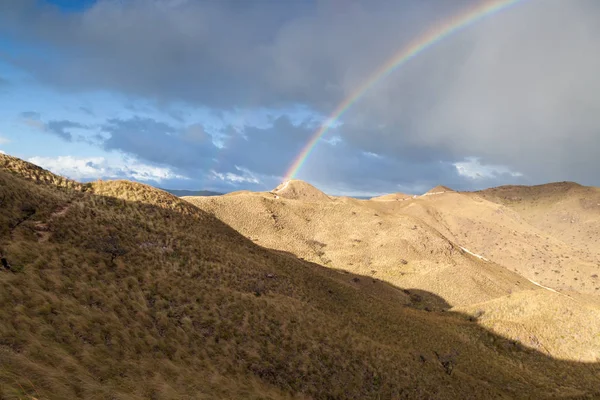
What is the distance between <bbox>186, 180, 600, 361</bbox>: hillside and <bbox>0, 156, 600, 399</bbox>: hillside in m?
6.00

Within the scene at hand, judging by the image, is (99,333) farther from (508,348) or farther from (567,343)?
(567,343)

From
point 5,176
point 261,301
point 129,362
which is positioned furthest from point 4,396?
point 5,176

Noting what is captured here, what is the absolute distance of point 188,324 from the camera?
787 inches

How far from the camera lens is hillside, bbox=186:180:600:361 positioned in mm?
41875

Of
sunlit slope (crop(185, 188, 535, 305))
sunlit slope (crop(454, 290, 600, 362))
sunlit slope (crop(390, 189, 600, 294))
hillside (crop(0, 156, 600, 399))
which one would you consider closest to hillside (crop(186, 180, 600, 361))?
sunlit slope (crop(454, 290, 600, 362))

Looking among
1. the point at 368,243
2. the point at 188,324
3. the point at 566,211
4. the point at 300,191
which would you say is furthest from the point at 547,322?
the point at 566,211

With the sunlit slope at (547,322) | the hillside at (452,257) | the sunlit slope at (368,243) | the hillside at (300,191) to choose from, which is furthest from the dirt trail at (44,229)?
the hillside at (300,191)

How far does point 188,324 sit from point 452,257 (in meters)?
90.3

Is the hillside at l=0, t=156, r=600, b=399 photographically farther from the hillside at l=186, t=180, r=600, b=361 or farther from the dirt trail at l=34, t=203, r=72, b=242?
the hillside at l=186, t=180, r=600, b=361

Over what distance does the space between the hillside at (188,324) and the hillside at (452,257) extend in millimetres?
6000

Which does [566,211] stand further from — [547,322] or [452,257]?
[547,322]

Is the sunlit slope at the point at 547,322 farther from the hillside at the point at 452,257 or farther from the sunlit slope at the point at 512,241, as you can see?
the sunlit slope at the point at 512,241

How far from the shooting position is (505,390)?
29.4 m

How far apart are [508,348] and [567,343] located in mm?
8658
